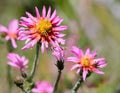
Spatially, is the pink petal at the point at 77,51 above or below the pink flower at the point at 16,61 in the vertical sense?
above

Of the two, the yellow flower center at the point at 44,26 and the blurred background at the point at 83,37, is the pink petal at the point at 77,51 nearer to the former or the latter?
the yellow flower center at the point at 44,26

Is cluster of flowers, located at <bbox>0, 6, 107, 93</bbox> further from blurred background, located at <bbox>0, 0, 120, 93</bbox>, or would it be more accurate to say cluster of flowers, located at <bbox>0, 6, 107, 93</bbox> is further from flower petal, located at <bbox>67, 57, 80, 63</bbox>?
blurred background, located at <bbox>0, 0, 120, 93</bbox>

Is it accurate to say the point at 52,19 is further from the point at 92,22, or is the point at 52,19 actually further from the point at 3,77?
the point at 92,22

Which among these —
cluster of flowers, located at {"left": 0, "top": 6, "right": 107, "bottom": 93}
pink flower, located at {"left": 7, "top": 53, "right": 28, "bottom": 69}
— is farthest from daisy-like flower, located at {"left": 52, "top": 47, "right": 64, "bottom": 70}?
pink flower, located at {"left": 7, "top": 53, "right": 28, "bottom": 69}

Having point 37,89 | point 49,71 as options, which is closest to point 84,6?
point 49,71

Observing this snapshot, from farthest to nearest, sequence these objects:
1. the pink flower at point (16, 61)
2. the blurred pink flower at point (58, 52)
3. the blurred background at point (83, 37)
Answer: the blurred background at point (83, 37) < the pink flower at point (16, 61) < the blurred pink flower at point (58, 52)

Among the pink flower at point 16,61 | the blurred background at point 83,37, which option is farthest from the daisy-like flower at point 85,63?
the blurred background at point 83,37

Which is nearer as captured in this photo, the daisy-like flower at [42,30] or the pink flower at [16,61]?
the daisy-like flower at [42,30]
